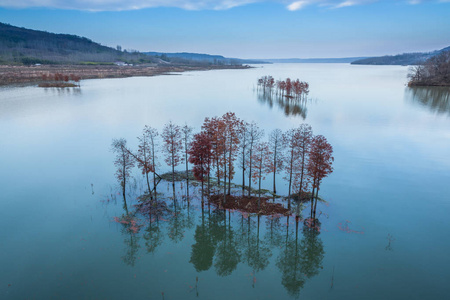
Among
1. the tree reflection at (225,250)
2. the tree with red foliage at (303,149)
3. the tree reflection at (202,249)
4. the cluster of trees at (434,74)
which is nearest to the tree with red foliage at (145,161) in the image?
the tree reflection at (202,249)

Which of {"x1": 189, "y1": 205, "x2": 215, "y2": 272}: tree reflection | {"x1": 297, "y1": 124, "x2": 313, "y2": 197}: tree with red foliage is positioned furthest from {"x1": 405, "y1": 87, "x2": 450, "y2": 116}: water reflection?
{"x1": 189, "y1": 205, "x2": 215, "y2": 272}: tree reflection

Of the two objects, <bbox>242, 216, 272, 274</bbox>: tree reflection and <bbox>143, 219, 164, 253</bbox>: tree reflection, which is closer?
<bbox>242, 216, 272, 274</bbox>: tree reflection

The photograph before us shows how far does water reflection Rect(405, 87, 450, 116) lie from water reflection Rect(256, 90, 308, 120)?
4588 cm

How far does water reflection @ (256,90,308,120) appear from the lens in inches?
3883

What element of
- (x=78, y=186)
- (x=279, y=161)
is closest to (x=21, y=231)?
(x=78, y=186)

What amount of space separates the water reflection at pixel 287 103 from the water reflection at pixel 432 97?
45.9m

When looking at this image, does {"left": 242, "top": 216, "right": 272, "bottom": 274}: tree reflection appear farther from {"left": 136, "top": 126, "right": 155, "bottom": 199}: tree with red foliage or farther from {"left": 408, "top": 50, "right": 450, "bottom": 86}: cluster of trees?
{"left": 408, "top": 50, "right": 450, "bottom": 86}: cluster of trees

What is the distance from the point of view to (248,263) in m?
26.8

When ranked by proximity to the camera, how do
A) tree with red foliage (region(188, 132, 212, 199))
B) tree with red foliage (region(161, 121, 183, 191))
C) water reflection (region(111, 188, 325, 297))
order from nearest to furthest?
1. water reflection (region(111, 188, 325, 297))
2. tree with red foliage (region(188, 132, 212, 199))
3. tree with red foliage (region(161, 121, 183, 191))

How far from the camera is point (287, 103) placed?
118m

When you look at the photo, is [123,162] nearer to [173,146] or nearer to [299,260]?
[173,146]

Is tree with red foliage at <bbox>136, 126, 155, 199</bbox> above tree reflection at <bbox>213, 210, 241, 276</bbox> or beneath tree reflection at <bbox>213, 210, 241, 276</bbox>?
above

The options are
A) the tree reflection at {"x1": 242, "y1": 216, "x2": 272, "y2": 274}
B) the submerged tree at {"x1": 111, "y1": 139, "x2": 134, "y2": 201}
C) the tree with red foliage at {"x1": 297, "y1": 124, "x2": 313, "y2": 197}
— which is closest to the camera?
the tree reflection at {"x1": 242, "y1": 216, "x2": 272, "y2": 274}

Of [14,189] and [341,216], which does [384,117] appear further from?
[14,189]
